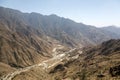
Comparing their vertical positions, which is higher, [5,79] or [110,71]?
[110,71]

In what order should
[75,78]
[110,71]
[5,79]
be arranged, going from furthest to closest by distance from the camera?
[5,79] < [75,78] < [110,71]

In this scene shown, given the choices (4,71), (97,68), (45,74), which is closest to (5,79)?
(4,71)

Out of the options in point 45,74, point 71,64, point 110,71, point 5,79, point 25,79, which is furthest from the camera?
point 71,64

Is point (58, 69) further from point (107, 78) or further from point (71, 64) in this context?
point (107, 78)

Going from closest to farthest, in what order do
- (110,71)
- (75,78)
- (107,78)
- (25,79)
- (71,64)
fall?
(107,78)
(110,71)
(75,78)
(25,79)
(71,64)

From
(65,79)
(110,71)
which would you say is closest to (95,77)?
(110,71)

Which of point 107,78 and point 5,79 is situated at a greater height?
point 107,78

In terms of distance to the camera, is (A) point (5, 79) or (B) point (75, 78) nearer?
(B) point (75, 78)

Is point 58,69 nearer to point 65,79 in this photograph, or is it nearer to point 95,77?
point 65,79

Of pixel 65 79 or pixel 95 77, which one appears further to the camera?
pixel 65 79
